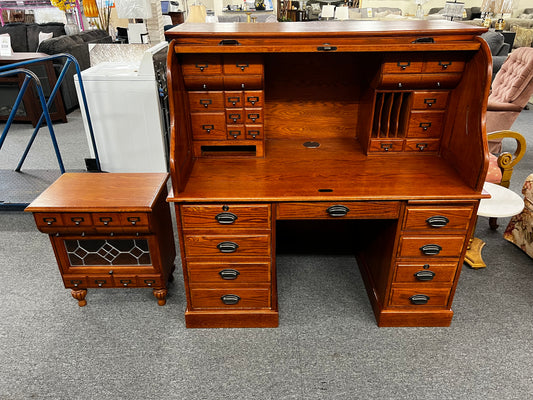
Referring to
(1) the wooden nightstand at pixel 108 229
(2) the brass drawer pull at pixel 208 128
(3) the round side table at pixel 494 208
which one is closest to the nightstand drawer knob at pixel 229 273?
(1) the wooden nightstand at pixel 108 229

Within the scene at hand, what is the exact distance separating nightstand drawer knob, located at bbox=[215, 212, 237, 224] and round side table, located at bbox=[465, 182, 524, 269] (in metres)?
1.43

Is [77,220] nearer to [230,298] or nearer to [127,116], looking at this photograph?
[230,298]

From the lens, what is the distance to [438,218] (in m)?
1.76

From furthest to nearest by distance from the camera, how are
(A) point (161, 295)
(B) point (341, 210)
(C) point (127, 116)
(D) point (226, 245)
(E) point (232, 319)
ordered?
(C) point (127, 116) → (A) point (161, 295) → (E) point (232, 319) → (D) point (226, 245) → (B) point (341, 210)

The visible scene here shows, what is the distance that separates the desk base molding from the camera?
2035 millimetres

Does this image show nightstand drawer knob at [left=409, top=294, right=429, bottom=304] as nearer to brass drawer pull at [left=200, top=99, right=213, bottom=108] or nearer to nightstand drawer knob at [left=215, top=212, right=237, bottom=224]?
nightstand drawer knob at [left=215, top=212, right=237, bottom=224]

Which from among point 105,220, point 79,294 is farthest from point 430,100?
point 79,294

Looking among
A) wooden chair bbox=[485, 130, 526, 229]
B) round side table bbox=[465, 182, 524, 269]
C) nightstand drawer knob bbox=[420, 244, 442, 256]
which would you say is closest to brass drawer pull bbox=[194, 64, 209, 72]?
nightstand drawer knob bbox=[420, 244, 442, 256]

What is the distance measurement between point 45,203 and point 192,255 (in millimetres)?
770

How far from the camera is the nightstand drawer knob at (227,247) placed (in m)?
1.85

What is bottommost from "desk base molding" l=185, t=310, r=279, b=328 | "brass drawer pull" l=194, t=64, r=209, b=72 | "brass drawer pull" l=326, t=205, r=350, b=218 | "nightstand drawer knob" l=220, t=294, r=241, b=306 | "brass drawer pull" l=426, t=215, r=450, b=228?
"desk base molding" l=185, t=310, r=279, b=328

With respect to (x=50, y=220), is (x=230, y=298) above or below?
below

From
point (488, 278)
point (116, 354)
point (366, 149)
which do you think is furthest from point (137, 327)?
point (488, 278)

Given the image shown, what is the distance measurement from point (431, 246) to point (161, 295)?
4.76 ft
